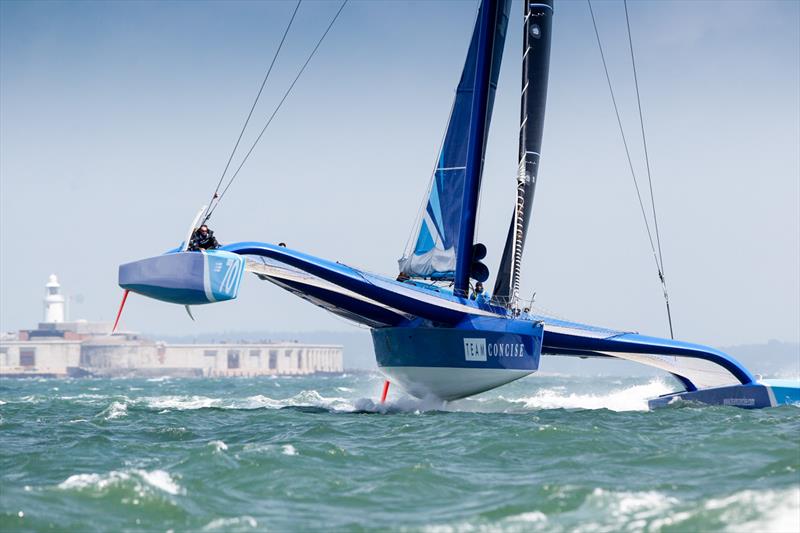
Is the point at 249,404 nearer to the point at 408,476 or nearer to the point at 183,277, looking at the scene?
the point at 183,277

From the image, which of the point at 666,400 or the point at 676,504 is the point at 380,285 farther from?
the point at 676,504

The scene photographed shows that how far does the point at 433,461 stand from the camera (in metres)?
10.4

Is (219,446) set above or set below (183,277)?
below

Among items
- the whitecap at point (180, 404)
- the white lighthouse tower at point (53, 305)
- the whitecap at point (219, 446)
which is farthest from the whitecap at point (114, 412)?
the white lighthouse tower at point (53, 305)

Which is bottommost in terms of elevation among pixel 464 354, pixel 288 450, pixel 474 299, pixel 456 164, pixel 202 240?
pixel 288 450

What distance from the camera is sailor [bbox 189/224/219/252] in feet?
49.9

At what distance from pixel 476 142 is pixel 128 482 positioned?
11144mm

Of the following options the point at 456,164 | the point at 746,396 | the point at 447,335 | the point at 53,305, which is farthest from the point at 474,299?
the point at 53,305

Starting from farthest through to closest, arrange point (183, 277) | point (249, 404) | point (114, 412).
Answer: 1. point (249, 404)
2. point (114, 412)
3. point (183, 277)

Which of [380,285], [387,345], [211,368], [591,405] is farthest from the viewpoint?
[211,368]

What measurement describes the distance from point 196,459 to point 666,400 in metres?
11.1

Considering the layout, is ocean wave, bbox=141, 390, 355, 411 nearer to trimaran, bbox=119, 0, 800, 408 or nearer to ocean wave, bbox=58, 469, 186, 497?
trimaran, bbox=119, 0, 800, 408

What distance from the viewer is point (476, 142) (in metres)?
18.8

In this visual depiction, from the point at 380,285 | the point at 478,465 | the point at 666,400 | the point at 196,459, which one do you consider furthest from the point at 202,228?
the point at 666,400
